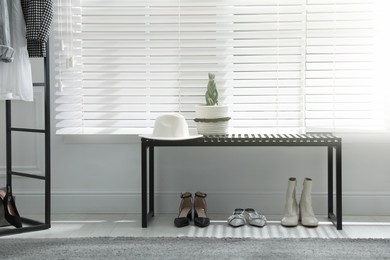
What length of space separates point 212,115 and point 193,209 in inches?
24.7

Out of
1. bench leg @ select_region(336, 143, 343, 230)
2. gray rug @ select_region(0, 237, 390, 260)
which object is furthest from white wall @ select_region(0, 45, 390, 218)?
gray rug @ select_region(0, 237, 390, 260)

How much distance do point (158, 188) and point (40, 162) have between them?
0.81m

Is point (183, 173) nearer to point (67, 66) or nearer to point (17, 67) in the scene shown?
point (67, 66)

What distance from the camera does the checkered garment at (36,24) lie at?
300 cm

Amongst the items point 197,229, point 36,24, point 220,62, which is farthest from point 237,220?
point 36,24

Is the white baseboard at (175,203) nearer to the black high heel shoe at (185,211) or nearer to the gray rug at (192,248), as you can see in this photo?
the black high heel shoe at (185,211)

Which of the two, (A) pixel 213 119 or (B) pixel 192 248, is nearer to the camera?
(B) pixel 192 248

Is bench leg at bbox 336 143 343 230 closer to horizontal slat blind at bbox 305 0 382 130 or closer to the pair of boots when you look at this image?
the pair of boots

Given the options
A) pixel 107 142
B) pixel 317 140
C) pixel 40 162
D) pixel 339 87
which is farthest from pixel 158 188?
pixel 339 87

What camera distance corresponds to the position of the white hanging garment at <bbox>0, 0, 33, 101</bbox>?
9.64ft

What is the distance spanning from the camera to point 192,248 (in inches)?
108

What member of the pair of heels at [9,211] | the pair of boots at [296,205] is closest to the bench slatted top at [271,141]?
the pair of boots at [296,205]

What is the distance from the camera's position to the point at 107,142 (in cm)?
370

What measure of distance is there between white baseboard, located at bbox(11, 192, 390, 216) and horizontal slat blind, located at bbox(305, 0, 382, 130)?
501 millimetres
